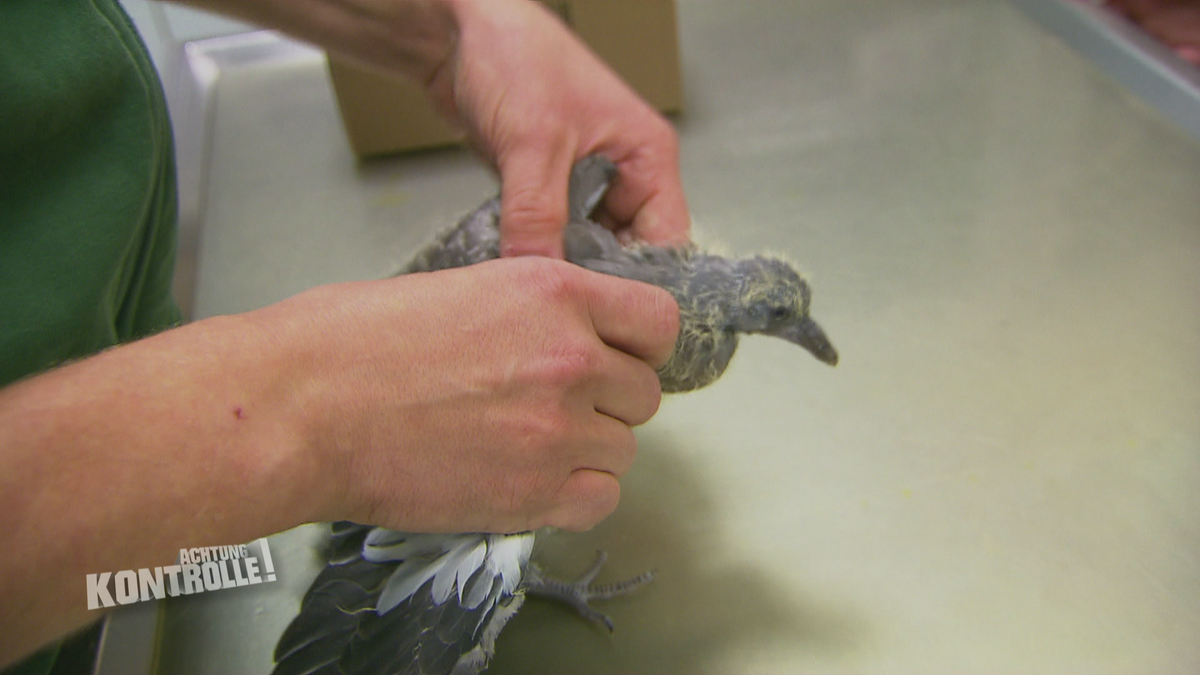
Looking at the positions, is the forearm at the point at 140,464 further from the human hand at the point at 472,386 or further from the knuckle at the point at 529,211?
the knuckle at the point at 529,211

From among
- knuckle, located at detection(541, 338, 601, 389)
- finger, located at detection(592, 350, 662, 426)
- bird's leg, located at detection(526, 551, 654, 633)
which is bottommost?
bird's leg, located at detection(526, 551, 654, 633)

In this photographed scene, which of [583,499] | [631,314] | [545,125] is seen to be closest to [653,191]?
[545,125]

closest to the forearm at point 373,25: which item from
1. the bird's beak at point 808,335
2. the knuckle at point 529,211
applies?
the knuckle at point 529,211

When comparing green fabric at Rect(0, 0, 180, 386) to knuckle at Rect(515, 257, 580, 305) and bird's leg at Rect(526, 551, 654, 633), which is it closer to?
knuckle at Rect(515, 257, 580, 305)

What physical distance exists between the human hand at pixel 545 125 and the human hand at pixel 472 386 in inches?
5.9

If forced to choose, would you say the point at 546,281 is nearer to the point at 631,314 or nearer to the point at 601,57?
the point at 631,314

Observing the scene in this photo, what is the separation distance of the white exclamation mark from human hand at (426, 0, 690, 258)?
1.23ft

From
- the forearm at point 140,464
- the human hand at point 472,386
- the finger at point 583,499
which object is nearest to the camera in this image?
the forearm at point 140,464

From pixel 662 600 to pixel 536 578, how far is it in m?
0.16

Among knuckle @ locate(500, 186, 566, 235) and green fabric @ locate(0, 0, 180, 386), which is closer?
green fabric @ locate(0, 0, 180, 386)

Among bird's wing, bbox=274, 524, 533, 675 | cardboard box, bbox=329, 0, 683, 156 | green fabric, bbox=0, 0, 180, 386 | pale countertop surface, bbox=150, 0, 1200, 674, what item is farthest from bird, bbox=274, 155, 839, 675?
cardboard box, bbox=329, 0, 683, 156

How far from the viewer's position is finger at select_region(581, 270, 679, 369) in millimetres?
687

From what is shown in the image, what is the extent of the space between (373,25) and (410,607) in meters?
0.66

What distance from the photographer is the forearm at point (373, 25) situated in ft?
2.97
